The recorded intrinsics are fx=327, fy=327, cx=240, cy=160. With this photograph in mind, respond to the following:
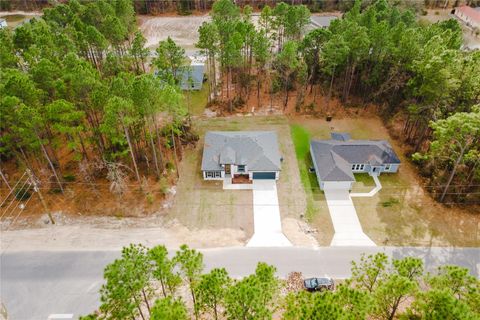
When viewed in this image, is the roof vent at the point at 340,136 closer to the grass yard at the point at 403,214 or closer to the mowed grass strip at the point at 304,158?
the mowed grass strip at the point at 304,158

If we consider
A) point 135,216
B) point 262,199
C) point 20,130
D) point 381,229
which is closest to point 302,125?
point 262,199

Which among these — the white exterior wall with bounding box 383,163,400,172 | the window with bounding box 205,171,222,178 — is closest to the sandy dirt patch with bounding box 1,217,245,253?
the window with bounding box 205,171,222,178

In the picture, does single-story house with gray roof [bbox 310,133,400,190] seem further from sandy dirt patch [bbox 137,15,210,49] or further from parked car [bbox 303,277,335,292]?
sandy dirt patch [bbox 137,15,210,49]

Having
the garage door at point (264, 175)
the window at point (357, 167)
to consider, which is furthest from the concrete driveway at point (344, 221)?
the garage door at point (264, 175)

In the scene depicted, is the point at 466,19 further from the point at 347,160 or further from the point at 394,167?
the point at 347,160

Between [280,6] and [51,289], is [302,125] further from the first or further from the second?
[51,289]

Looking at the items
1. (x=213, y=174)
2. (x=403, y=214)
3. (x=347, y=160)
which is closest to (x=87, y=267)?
(x=213, y=174)
